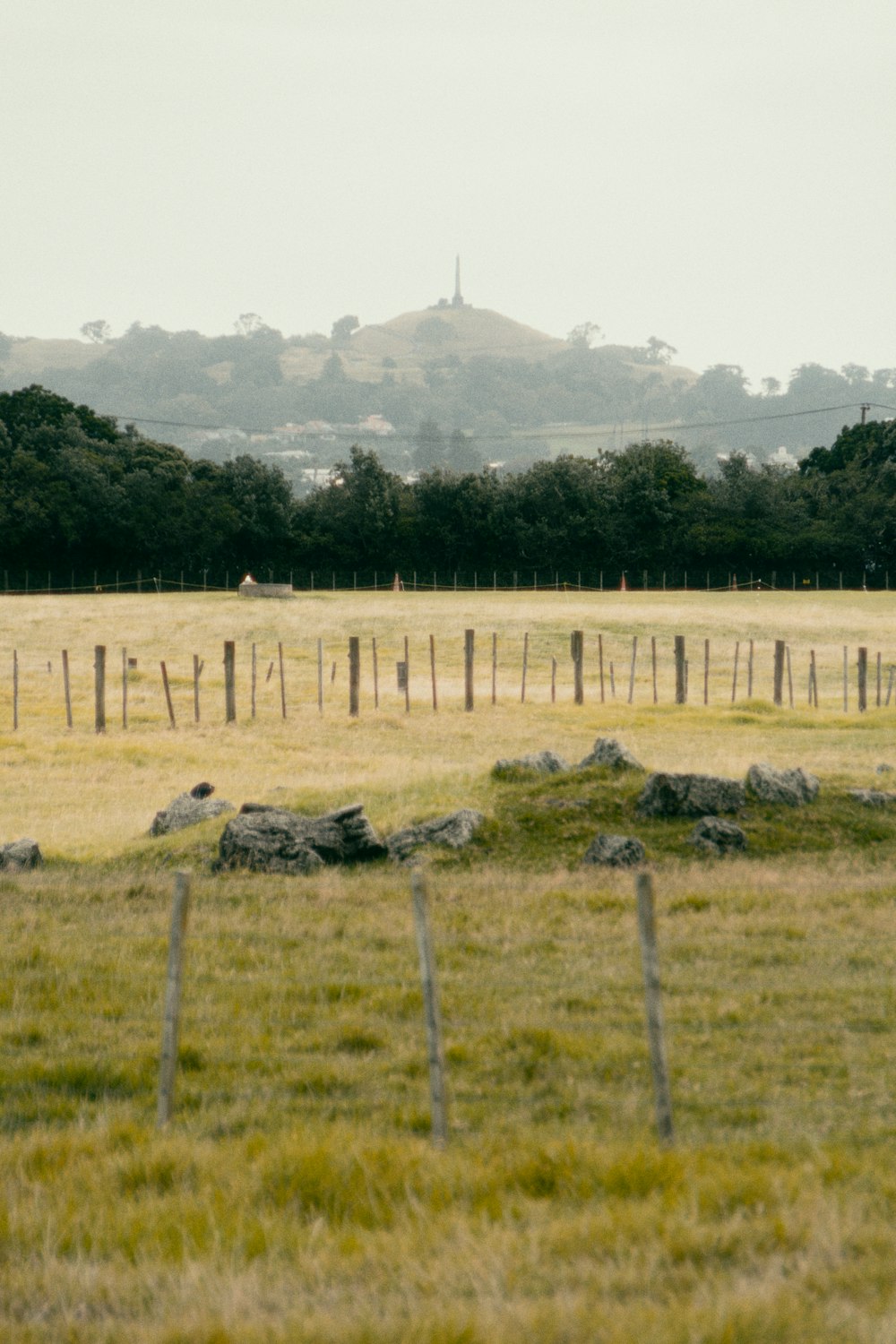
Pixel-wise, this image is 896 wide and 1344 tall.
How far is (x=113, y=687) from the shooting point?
45.4 m

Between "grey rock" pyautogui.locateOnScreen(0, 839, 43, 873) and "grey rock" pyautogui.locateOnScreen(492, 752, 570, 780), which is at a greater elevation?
"grey rock" pyautogui.locateOnScreen(492, 752, 570, 780)

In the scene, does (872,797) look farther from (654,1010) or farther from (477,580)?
(477,580)

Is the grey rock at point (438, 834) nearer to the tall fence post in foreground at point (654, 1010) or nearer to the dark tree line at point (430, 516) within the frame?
the tall fence post in foreground at point (654, 1010)

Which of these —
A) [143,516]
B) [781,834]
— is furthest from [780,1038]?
[143,516]

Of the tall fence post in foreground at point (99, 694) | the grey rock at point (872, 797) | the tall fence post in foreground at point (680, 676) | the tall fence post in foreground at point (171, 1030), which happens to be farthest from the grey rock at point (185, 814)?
the tall fence post in foreground at point (680, 676)

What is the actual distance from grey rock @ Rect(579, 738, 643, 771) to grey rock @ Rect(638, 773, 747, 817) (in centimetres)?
207

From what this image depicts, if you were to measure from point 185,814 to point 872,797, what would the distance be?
34.1 feet

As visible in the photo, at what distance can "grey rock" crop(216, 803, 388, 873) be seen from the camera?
57.1ft

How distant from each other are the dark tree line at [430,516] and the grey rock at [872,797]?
244 feet

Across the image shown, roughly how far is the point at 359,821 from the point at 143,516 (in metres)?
74.9

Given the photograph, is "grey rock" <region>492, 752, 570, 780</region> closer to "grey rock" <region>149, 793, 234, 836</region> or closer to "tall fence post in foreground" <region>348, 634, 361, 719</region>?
"grey rock" <region>149, 793, 234, 836</region>

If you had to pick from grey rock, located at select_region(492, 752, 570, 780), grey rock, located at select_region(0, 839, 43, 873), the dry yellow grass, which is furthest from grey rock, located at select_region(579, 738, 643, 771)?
grey rock, located at select_region(0, 839, 43, 873)

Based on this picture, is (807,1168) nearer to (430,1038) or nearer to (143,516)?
(430,1038)

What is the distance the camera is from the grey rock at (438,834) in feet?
58.8
